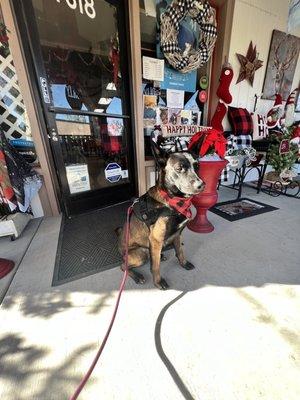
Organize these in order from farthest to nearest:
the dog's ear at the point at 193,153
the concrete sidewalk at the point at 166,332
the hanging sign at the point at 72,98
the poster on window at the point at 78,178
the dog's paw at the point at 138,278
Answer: the poster on window at the point at 78,178 < the hanging sign at the point at 72,98 < the dog's paw at the point at 138,278 < the dog's ear at the point at 193,153 < the concrete sidewalk at the point at 166,332

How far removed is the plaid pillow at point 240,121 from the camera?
3.12 m

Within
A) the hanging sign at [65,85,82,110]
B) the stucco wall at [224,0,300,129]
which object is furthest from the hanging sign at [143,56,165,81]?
the stucco wall at [224,0,300,129]

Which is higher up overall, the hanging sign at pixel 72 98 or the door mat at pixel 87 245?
the hanging sign at pixel 72 98

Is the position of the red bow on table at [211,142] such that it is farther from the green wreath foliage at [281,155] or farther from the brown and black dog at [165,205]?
the green wreath foliage at [281,155]

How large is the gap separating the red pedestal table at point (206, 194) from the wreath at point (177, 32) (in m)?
1.75

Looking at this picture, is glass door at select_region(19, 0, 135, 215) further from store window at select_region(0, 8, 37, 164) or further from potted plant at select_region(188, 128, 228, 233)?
potted plant at select_region(188, 128, 228, 233)

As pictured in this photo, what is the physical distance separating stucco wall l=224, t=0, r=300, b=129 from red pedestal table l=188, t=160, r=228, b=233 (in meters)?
1.97

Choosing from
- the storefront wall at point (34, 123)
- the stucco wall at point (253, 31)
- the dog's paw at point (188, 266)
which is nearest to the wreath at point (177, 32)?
the stucco wall at point (253, 31)

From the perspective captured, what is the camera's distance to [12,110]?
214cm

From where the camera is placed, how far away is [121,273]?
1.56 meters

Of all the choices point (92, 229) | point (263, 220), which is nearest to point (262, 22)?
point (263, 220)

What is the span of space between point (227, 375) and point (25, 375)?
3.16ft

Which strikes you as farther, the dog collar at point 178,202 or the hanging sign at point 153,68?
the hanging sign at point 153,68

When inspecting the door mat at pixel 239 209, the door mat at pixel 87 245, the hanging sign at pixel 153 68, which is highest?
the hanging sign at pixel 153 68
